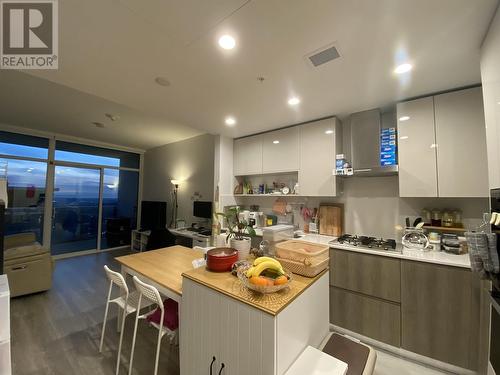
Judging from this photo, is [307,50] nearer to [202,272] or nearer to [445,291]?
[202,272]

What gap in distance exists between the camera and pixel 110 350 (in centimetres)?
196

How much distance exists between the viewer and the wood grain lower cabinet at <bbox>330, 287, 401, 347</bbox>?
1.96m

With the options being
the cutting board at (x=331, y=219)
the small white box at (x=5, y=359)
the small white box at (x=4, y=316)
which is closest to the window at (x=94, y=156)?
the small white box at (x=4, y=316)

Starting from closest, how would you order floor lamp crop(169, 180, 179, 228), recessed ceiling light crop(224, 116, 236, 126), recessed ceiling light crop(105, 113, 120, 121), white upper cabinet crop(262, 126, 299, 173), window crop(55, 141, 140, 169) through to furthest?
recessed ceiling light crop(224, 116, 236, 126)
white upper cabinet crop(262, 126, 299, 173)
recessed ceiling light crop(105, 113, 120, 121)
window crop(55, 141, 140, 169)
floor lamp crop(169, 180, 179, 228)

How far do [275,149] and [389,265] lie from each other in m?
2.09

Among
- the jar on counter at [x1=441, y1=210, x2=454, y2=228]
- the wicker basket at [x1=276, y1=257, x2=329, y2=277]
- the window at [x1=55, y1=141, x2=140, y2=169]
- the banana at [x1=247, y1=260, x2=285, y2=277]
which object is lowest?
the wicker basket at [x1=276, y1=257, x2=329, y2=277]

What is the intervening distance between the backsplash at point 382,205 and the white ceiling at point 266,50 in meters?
1.00

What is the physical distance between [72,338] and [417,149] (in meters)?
4.08

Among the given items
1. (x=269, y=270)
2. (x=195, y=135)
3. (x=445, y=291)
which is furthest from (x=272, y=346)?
(x=195, y=135)

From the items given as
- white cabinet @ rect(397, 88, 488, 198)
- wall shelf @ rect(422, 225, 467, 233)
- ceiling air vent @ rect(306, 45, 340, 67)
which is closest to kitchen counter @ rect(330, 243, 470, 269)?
wall shelf @ rect(422, 225, 467, 233)

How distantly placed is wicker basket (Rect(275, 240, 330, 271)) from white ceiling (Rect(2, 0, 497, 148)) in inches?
58.3

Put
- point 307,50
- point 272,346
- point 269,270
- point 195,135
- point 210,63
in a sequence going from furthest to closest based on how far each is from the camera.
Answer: point 195,135
point 210,63
point 307,50
point 269,270
point 272,346

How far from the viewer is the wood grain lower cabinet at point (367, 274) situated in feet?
6.42

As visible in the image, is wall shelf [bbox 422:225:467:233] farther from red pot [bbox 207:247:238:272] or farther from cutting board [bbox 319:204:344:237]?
red pot [bbox 207:247:238:272]
